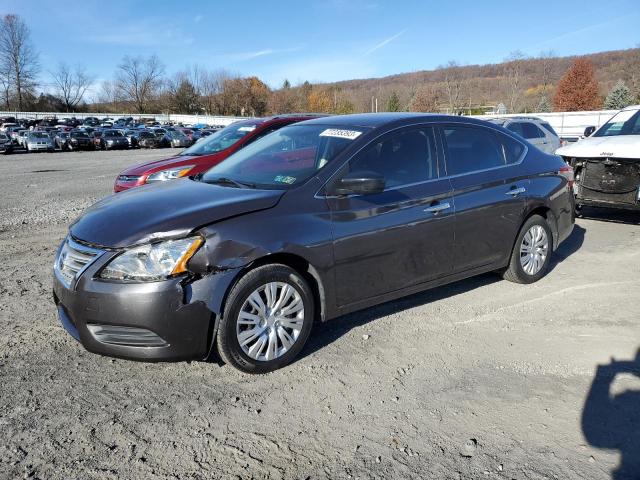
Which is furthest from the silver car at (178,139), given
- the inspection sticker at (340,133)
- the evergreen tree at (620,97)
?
the evergreen tree at (620,97)

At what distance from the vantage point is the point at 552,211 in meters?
5.58

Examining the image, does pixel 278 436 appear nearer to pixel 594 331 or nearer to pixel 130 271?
pixel 130 271

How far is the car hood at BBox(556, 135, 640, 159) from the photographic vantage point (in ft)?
25.0

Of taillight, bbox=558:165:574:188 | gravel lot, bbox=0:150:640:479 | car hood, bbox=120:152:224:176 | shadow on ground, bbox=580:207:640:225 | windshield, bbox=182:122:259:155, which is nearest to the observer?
gravel lot, bbox=0:150:640:479

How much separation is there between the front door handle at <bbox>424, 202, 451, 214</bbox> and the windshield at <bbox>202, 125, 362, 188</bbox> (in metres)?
0.87

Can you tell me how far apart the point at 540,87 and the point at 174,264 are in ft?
296

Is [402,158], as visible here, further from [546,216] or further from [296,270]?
[546,216]

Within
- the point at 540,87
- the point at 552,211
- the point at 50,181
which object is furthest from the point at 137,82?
the point at 552,211

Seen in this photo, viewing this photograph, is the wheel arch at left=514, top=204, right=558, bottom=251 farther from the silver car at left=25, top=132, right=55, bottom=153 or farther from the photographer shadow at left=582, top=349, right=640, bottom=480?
the silver car at left=25, top=132, right=55, bottom=153

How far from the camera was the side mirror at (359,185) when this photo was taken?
3781mm

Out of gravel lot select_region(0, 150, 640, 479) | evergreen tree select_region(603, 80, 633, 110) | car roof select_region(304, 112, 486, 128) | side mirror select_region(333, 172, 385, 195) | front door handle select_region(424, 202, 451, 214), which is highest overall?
evergreen tree select_region(603, 80, 633, 110)

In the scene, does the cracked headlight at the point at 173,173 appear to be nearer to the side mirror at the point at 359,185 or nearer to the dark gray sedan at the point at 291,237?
the dark gray sedan at the point at 291,237

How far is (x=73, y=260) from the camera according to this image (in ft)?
11.5

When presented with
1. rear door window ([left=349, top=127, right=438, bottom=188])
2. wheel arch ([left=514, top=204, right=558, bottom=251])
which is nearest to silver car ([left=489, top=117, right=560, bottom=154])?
wheel arch ([left=514, top=204, right=558, bottom=251])
